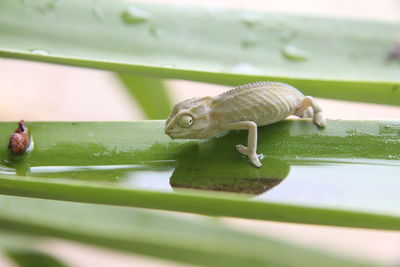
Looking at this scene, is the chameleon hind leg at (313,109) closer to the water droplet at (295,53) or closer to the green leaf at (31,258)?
the water droplet at (295,53)

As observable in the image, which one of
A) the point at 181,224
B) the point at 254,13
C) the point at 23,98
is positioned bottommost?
the point at 181,224

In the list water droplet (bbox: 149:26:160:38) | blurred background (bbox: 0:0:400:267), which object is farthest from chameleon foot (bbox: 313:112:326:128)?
blurred background (bbox: 0:0:400:267)

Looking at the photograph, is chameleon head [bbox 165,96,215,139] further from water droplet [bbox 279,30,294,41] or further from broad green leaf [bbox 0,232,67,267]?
broad green leaf [bbox 0,232,67,267]

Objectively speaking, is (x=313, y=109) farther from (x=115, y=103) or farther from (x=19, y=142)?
(x=115, y=103)

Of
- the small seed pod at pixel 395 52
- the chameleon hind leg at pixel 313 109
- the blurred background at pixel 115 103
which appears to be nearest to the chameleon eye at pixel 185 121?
the chameleon hind leg at pixel 313 109

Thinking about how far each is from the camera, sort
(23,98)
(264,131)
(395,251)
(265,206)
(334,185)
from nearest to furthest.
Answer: (265,206), (334,185), (264,131), (395,251), (23,98)

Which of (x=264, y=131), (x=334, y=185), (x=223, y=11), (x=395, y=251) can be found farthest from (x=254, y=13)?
(x=395, y=251)

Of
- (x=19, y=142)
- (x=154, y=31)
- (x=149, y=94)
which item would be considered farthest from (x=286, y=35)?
(x=19, y=142)

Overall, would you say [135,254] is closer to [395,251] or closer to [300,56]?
[300,56]
